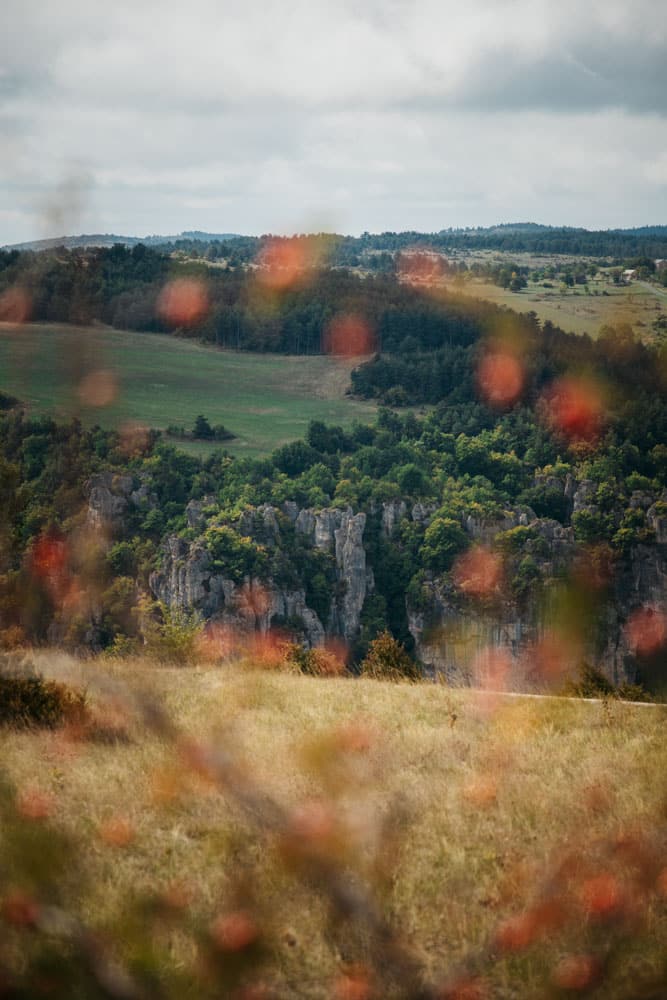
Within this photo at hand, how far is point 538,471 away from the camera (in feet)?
199

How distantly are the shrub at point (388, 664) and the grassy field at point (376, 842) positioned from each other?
4.37 m

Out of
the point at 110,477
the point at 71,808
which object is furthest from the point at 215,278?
the point at 71,808

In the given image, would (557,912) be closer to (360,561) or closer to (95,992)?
(95,992)

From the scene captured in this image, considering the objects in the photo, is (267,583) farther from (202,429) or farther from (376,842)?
(376,842)

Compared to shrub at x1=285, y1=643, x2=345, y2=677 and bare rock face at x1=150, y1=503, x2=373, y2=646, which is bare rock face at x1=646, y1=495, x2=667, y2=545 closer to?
bare rock face at x1=150, y1=503, x2=373, y2=646

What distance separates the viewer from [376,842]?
296 inches

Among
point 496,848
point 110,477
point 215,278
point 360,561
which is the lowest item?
point 360,561

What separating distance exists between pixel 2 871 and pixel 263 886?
2038 millimetres

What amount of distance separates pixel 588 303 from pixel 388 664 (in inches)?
3252

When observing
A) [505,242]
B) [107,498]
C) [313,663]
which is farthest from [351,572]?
[505,242]

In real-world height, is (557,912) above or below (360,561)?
above

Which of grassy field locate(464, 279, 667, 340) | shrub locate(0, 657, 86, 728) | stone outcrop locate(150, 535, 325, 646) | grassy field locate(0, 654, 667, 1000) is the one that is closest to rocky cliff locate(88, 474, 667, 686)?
stone outcrop locate(150, 535, 325, 646)

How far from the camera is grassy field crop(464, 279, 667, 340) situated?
8088 cm

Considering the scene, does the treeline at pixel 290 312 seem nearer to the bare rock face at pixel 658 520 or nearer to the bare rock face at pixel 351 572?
the bare rock face at pixel 351 572
